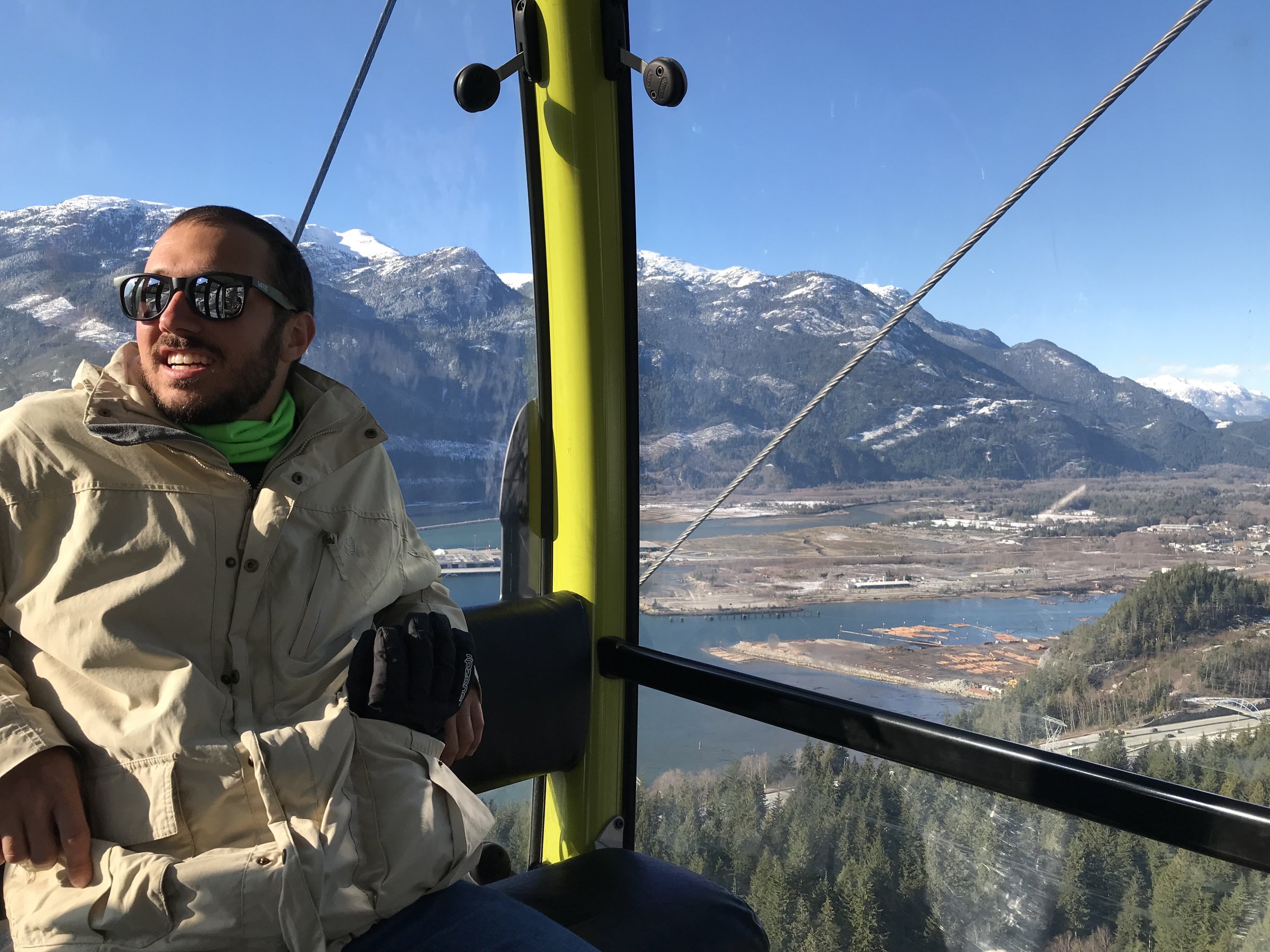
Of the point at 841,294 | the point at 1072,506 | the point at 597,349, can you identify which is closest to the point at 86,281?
the point at 597,349

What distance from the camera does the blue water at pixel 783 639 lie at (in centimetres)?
174

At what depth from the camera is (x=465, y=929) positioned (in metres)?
1.29

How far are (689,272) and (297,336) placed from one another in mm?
1056

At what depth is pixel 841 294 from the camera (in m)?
2.03

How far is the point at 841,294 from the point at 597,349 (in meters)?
0.56

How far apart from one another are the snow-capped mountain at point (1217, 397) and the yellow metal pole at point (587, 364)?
1120 mm

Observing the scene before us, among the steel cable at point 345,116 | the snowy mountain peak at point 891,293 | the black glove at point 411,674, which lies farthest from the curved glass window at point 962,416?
the black glove at point 411,674

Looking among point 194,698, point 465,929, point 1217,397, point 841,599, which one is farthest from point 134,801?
point 1217,397

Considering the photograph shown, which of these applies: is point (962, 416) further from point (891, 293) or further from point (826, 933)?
point (826, 933)

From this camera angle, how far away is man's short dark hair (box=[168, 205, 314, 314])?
136 centimetres

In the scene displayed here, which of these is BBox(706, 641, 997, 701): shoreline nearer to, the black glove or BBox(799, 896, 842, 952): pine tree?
BBox(799, 896, 842, 952): pine tree

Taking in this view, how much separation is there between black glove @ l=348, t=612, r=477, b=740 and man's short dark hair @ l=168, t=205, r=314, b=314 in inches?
21.1

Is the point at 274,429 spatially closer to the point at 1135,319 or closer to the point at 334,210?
the point at 334,210

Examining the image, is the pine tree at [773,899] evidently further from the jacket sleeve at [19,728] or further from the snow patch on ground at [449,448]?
the jacket sleeve at [19,728]
